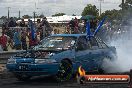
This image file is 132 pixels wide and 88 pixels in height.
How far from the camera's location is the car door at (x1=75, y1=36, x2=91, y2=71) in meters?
12.2

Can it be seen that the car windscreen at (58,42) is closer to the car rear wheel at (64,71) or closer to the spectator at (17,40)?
the car rear wheel at (64,71)

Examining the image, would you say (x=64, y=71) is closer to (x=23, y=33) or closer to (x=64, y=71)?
(x=64, y=71)

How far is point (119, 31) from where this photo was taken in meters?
27.3

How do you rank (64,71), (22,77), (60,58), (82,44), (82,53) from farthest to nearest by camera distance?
(82,44), (82,53), (22,77), (64,71), (60,58)

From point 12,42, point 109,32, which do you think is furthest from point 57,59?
point 109,32

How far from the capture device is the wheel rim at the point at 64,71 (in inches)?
454

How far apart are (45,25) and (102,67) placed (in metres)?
9.59

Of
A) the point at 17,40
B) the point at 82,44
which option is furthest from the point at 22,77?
the point at 17,40

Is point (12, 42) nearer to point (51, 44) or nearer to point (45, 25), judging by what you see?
point (45, 25)

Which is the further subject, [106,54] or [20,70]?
[106,54]

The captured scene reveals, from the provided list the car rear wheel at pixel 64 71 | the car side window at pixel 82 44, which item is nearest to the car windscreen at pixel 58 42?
the car side window at pixel 82 44

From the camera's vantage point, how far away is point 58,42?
41.2ft

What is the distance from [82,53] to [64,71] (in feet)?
3.79

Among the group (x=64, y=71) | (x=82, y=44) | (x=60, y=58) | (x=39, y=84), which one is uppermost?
(x=82, y=44)
